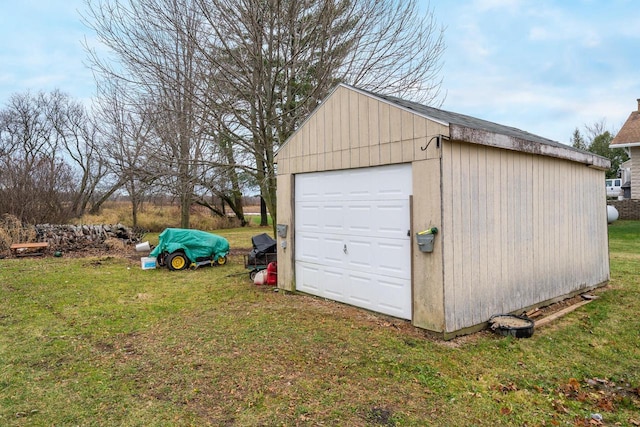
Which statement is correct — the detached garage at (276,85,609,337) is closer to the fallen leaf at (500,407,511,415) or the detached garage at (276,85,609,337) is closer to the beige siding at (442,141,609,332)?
the beige siding at (442,141,609,332)

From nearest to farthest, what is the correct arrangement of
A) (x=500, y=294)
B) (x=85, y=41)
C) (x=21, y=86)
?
(x=500, y=294) < (x=85, y=41) < (x=21, y=86)

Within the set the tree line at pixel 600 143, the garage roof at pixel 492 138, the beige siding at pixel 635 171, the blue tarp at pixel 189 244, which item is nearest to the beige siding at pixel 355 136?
the garage roof at pixel 492 138

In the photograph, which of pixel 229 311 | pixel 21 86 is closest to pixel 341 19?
pixel 229 311

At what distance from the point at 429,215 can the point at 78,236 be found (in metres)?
11.9

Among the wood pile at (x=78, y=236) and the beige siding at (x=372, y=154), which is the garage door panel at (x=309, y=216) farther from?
the wood pile at (x=78, y=236)

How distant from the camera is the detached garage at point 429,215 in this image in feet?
14.1

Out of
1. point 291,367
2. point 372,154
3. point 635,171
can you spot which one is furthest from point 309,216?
point 635,171

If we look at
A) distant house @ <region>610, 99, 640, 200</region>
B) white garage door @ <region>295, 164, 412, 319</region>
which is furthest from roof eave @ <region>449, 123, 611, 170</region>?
distant house @ <region>610, 99, 640, 200</region>

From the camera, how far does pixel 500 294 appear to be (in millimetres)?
4797

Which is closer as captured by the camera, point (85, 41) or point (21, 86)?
point (85, 41)

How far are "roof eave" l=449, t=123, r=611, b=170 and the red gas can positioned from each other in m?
4.17

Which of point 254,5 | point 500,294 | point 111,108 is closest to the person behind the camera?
point 500,294

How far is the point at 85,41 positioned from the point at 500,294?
9.43 m

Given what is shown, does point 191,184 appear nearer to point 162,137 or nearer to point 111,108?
point 162,137
